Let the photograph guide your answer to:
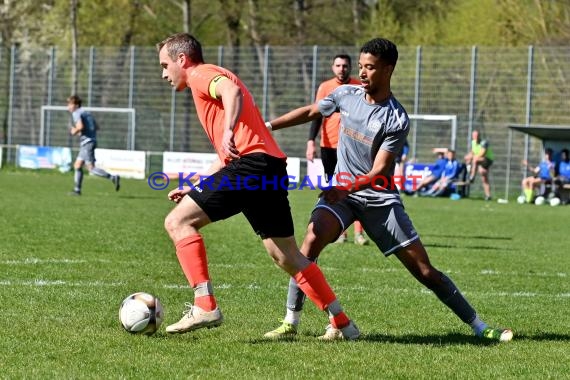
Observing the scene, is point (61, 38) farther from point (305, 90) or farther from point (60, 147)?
point (305, 90)

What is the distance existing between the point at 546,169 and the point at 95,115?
16551 millimetres

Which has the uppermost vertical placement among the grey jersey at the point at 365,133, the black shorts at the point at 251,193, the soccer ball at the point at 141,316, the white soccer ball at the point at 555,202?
the grey jersey at the point at 365,133

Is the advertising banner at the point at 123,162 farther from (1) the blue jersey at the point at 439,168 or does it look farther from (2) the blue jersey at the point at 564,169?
(2) the blue jersey at the point at 564,169

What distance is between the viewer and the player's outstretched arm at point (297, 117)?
721cm

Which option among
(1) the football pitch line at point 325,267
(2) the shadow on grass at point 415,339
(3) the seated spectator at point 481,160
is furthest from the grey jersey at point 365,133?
(3) the seated spectator at point 481,160

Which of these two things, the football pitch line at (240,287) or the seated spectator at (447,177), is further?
the seated spectator at (447,177)

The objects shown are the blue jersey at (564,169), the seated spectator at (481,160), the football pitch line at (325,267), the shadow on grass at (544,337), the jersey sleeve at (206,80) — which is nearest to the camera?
the jersey sleeve at (206,80)

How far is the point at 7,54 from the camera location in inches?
1602

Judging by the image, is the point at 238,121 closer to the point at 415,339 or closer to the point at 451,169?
the point at 415,339

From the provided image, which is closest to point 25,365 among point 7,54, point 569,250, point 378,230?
point 378,230

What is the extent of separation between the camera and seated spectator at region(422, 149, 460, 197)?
2973cm

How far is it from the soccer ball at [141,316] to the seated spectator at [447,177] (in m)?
23.6

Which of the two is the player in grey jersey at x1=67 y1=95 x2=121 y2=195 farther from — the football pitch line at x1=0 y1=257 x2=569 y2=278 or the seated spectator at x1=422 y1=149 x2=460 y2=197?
the football pitch line at x1=0 y1=257 x2=569 y2=278

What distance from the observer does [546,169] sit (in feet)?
94.0
